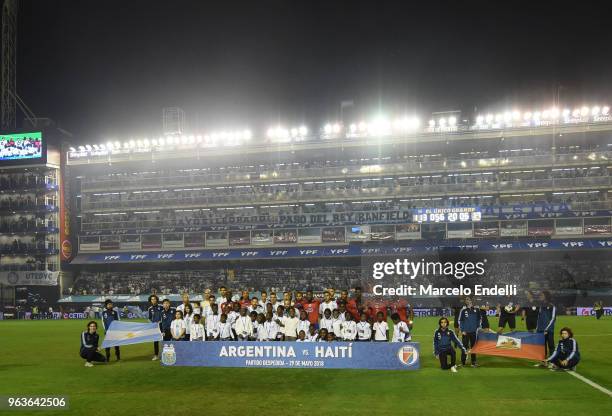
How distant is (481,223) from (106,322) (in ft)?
148

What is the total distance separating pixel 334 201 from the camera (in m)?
61.0

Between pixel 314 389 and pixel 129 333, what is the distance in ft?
27.5

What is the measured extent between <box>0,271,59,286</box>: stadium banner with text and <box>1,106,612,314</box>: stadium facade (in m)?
1.58

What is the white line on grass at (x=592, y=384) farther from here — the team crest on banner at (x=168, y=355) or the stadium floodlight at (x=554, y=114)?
the stadium floodlight at (x=554, y=114)

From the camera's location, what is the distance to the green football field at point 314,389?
12.0 m

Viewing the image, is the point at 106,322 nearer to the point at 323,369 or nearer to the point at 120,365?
the point at 120,365

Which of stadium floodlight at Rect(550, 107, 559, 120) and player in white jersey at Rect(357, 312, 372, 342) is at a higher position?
stadium floodlight at Rect(550, 107, 559, 120)

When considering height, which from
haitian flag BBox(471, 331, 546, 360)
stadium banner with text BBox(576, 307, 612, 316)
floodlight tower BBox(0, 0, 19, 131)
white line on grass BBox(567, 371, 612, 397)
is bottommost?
stadium banner with text BBox(576, 307, 612, 316)

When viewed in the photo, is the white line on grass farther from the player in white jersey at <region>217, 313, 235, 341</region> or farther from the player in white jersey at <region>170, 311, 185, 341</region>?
the player in white jersey at <region>170, 311, 185, 341</region>

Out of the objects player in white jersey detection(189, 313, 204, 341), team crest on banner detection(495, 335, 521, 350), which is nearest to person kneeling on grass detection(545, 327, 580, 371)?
team crest on banner detection(495, 335, 521, 350)

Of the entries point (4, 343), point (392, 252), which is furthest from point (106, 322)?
point (392, 252)

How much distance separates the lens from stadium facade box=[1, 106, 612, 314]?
2196 inches

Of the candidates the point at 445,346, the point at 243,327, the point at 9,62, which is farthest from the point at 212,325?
the point at 9,62

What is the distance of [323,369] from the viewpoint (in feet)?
55.1
